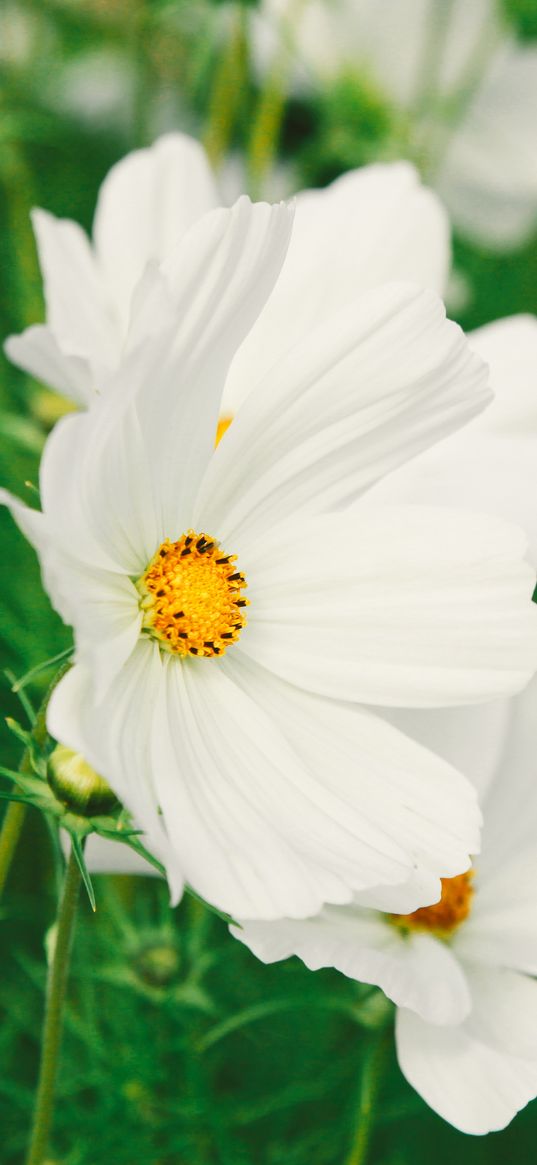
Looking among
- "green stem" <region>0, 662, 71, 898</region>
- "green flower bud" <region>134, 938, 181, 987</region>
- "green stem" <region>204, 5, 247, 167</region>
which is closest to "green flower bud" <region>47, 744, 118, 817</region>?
"green stem" <region>0, 662, 71, 898</region>

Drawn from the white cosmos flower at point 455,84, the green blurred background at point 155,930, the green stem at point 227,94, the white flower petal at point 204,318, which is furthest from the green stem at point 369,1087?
the white cosmos flower at point 455,84

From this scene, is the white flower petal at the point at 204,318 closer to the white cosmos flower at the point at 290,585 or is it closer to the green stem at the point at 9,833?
the white cosmos flower at the point at 290,585

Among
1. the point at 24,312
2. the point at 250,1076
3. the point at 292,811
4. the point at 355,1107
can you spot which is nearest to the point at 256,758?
the point at 292,811

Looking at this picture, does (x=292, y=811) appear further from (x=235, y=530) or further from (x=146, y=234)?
(x=146, y=234)

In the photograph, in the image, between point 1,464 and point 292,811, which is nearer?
point 292,811

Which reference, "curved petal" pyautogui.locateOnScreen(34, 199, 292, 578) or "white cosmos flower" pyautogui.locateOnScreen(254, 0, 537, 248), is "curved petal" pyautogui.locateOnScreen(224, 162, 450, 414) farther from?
"white cosmos flower" pyautogui.locateOnScreen(254, 0, 537, 248)
